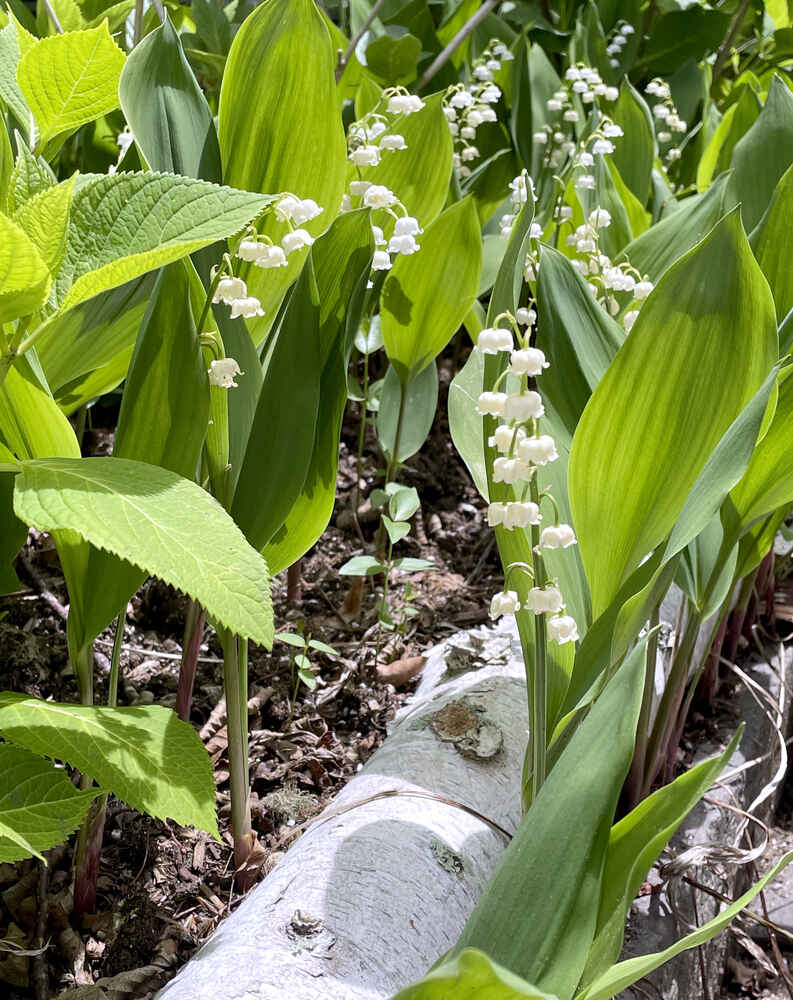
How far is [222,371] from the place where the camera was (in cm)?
86

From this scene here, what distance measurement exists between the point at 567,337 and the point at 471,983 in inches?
27.3

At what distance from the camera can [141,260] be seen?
65 cm

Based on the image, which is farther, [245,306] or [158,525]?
[245,306]

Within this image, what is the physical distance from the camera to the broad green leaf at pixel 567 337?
104 centimetres

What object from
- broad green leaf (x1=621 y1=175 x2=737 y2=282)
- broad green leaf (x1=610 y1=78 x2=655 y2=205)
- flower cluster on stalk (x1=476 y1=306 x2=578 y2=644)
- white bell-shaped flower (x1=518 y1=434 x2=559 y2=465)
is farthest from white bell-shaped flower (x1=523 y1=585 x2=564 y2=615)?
broad green leaf (x1=610 y1=78 x2=655 y2=205)

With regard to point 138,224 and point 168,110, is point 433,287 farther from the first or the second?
point 138,224

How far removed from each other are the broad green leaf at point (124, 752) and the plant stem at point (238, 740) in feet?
0.57

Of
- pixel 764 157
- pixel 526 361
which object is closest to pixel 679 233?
pixel 764 157

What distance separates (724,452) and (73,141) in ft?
4.88

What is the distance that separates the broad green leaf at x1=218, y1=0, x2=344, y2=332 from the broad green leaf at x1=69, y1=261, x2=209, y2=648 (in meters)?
0.26

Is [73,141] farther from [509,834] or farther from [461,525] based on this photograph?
[509,834]

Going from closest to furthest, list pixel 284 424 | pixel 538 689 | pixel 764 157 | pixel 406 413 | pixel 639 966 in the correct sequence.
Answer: pixel 639 966, pixel 538 689, pixel 284 424, pixel 764 157, pixel 406 413

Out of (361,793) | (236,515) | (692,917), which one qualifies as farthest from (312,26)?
(692,917)

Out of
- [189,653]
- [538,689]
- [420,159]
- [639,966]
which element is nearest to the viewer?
[639,966]
